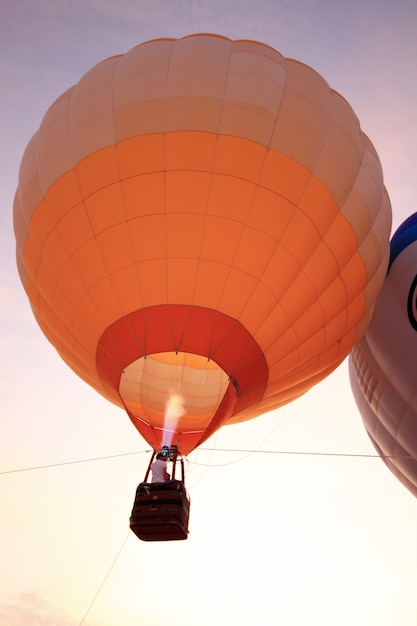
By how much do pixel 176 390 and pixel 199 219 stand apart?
1.86 m

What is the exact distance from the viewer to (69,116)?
5496 mm

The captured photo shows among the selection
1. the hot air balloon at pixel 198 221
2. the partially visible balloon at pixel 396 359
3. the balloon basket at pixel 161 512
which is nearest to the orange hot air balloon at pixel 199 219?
the hot air balloon at pixel 198 221

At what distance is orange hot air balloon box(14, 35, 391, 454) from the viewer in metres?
5.06

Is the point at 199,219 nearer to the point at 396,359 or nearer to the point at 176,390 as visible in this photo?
the point at 176,390

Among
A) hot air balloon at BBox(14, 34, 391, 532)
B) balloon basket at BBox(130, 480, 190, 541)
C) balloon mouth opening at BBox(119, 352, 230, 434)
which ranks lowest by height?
balloon basket at BBox(130, 480, 190, 541)

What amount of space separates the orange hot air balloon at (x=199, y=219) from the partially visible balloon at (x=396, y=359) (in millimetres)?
1417

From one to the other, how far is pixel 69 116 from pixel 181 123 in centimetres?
127

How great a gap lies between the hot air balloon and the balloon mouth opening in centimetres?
2

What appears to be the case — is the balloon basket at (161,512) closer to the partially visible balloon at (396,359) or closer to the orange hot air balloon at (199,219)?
the orange hot air balloon at (199,219)

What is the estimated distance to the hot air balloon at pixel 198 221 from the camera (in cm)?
506

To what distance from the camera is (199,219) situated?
16.6 ft

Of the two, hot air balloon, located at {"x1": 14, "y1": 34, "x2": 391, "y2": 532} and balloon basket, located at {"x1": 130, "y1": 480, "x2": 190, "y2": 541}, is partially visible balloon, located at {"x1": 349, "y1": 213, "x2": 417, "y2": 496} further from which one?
balloon basket, located at {"x1": 130, "y1": 480, "x2": 190, "y2": 541}

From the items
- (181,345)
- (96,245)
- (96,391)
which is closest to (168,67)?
(96,245)

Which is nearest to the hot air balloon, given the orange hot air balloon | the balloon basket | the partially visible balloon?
the orange hot air balloon
